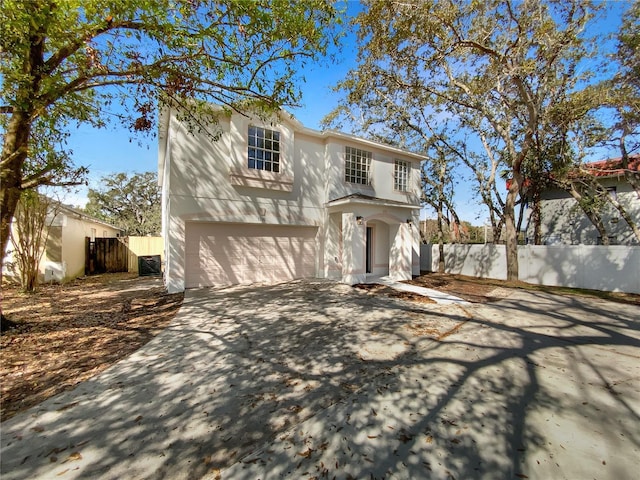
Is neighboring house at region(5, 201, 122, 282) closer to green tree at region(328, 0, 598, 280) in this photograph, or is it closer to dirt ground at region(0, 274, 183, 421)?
dirt ground at region(0, 274, 183, 421)

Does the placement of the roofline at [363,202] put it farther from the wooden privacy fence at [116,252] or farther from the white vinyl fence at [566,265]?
the wooden privacy fence at [116,252]

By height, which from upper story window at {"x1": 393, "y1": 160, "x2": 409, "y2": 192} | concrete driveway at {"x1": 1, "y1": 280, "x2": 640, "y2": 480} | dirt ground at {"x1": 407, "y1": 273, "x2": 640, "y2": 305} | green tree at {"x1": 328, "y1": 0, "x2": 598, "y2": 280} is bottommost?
concrete driveway at {"x1": 1, "y1": 280, "x2": 640, "y2": 480}

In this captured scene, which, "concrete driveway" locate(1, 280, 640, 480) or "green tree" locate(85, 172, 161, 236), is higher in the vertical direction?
"green tree" locate(85, 172, 161, 236)

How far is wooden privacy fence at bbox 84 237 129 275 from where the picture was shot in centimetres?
1480

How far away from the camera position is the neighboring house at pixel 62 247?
430 inches

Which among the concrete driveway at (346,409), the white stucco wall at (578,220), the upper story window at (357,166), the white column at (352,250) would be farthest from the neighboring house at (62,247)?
the white stucco wall at (578,220)

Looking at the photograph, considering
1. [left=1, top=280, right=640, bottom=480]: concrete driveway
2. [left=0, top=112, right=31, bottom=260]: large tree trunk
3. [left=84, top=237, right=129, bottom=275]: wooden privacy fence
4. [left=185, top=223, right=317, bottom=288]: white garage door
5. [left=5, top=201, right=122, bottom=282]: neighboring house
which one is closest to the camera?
[left=1, top=280, right=640, bottom=480]: concrete driveway

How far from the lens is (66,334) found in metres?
5.39

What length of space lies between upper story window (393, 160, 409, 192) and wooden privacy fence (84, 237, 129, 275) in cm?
1489

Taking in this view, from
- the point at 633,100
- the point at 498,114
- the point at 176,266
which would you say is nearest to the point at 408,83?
the point at 498,114

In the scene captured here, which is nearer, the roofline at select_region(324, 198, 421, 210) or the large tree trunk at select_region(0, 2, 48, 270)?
the large tree trunk at select_region(0, 2, 48, 270)

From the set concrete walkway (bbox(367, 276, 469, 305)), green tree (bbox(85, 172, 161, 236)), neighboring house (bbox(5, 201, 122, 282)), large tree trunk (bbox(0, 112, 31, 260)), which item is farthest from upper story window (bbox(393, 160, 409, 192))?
green tree (bbox(85, 172, 161, 236))

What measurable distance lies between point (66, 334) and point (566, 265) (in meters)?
15.9

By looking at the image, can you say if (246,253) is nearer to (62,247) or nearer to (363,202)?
(363,202)
